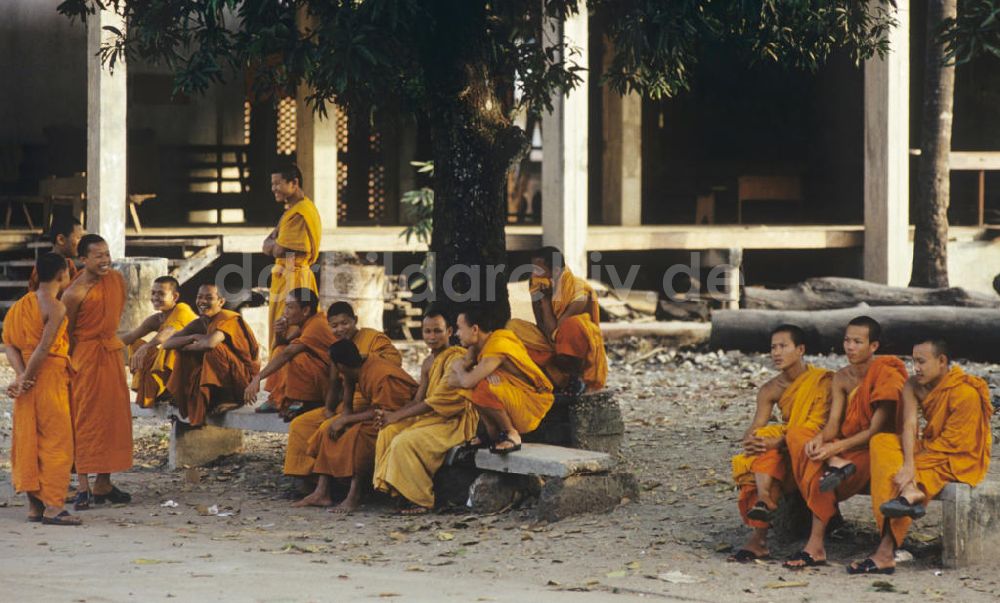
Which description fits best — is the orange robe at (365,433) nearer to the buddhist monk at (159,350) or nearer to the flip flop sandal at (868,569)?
the buddhist monk at (159,350)

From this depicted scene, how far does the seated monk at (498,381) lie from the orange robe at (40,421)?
2039 mm

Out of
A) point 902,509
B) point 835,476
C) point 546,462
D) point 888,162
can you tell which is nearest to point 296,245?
point 546,462

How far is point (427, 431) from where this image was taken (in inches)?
315

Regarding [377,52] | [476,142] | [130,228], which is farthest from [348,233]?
[377,52]

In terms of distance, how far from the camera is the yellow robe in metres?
7.96

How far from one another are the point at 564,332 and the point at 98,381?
2.72 meters

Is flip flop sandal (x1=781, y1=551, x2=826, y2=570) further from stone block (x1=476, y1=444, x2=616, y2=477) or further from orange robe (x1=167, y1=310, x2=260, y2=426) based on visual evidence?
orange robe (x1=167, y1=310, x2=260, y2=426)

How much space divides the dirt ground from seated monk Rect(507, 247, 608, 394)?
2.15ft

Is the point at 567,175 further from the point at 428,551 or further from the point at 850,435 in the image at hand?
the point at 850,435

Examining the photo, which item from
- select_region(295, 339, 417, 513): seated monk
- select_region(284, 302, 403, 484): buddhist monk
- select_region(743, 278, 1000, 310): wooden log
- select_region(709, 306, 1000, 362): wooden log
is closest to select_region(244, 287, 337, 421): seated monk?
select_region(284, 302, 403, 484): buddhist monk

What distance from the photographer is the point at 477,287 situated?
342 inches

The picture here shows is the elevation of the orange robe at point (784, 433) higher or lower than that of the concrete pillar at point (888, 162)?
lower

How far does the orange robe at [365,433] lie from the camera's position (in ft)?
27.1

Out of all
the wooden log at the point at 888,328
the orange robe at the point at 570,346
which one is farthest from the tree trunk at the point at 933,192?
the orange robe at the point at 570,346
